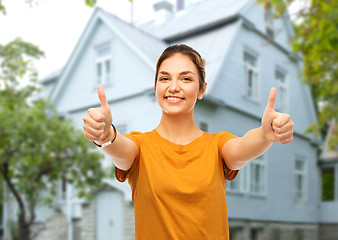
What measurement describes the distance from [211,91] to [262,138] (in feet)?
31.3

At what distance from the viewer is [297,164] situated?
16156 millimetres

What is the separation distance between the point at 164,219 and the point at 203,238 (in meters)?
0.18

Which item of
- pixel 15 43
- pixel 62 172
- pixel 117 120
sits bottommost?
pixel 62 172

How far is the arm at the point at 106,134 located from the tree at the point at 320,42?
21.8ft

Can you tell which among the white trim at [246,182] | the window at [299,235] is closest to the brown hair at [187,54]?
the white trim at [246,182]

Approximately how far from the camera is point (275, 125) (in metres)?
1.64

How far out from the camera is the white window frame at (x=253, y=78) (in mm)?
13070

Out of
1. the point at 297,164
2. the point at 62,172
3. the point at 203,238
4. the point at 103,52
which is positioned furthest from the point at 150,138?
the point at 297,164

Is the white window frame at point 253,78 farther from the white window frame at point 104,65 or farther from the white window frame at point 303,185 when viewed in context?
the white window frame at point 104,65

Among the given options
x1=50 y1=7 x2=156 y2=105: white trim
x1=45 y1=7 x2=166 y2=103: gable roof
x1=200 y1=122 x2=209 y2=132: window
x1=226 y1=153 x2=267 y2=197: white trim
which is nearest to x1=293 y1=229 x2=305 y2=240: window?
x1=226 y1=153 x2=267 y2=197: white trim

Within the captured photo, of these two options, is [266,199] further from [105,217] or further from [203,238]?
[203,238]

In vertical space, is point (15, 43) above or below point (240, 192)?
above

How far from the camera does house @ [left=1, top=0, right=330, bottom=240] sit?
11.6m

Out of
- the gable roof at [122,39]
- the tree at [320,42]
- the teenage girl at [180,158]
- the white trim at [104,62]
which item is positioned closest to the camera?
the teenage girl at [180,158]
